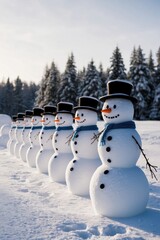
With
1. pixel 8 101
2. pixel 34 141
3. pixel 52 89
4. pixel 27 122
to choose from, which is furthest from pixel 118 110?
pixel 8 101

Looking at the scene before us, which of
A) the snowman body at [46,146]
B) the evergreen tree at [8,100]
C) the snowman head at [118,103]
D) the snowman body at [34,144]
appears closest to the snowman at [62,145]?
the snowman body at [46,146]

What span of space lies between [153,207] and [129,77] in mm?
28518

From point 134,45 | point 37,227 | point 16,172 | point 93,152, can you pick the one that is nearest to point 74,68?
point 134,45

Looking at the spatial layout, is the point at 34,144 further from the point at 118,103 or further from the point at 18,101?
the point at 18,101

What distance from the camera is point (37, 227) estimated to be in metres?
4.26

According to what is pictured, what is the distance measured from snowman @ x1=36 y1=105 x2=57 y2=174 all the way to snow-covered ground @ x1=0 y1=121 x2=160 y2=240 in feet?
5.91

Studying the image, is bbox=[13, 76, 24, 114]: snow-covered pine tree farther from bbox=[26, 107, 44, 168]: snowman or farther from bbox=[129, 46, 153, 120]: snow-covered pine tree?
bbox=[26, 107, 44, 168]: snowman

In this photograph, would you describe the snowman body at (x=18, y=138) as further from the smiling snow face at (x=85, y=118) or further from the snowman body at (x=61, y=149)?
the smiling snow face at (x=85, y=118)

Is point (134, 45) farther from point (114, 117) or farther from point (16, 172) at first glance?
point (114, 117)

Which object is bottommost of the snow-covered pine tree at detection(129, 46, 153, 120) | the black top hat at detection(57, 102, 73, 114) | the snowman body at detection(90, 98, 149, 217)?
the snowman body at detection(90, 98, 149, 217)

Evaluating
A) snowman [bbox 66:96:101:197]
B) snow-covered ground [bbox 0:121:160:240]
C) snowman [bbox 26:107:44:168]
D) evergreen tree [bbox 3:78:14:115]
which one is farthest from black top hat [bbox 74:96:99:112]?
evergreen tree [bbox 3:78:14:115]

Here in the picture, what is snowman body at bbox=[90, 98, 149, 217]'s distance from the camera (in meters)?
4.84

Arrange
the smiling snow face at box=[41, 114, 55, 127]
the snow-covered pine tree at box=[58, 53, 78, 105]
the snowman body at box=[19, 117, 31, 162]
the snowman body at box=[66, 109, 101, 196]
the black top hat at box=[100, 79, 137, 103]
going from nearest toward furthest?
1. the black top hat at box=[100, 79, 137, 103]
2. the snowman body at box=[66, 109, 101, 196]
3. the smiling snow face at box=[41, 114, 55, 127]
4. the snowman body at box=[19, 117, 31, 162]
5. the snow-covered pine tree at box=[58, 53, 78, 105]

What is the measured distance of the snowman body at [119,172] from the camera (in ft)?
15.9
